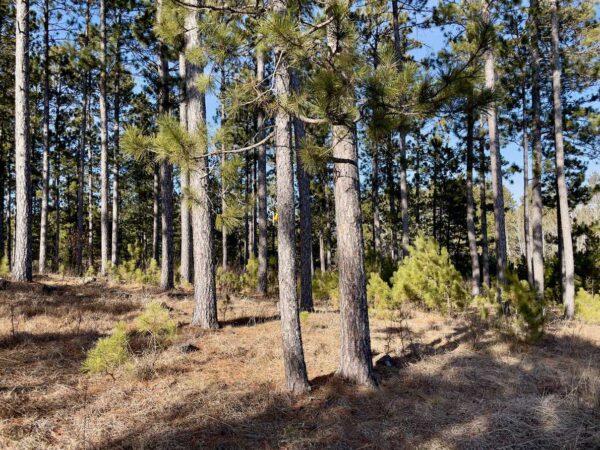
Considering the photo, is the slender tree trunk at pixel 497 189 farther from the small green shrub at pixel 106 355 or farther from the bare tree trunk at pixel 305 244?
the small green shrub at pixel 106 355

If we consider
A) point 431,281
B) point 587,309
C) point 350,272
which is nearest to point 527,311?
point 431,281

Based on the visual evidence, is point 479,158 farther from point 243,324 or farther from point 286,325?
point 286,325

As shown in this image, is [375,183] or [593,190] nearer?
[593,190]

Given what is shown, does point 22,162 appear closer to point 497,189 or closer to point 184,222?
point 184,222

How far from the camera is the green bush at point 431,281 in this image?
9.36 m

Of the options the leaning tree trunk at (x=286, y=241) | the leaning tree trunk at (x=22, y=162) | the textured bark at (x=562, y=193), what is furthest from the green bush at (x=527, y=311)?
the leaning tree trunk at (x=22, y=162)

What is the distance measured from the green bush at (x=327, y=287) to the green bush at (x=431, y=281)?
1837mm

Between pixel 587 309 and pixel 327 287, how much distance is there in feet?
21.3

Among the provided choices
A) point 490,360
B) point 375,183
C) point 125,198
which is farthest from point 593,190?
point 125,198

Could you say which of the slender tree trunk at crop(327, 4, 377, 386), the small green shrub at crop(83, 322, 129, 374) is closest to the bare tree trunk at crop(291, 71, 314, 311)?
the slender tree trunk at crop(327, 4, 377, 386)

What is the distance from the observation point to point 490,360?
588 cm

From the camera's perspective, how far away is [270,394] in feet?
13.6

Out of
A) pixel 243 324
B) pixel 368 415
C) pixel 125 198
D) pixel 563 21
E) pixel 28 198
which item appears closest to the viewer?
pixel 368 415

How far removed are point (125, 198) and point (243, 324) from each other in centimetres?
2243
